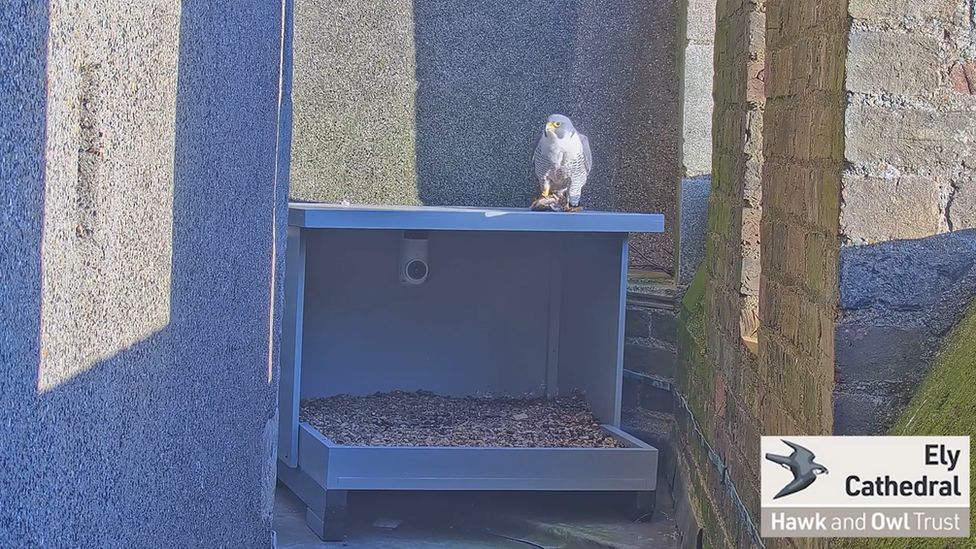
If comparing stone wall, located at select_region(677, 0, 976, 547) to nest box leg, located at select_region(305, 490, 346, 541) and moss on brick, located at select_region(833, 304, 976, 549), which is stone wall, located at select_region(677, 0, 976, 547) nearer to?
moss on brick, located at select_region(833, 304, 976, 549)

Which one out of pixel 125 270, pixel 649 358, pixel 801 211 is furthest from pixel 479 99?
pixel 125 270

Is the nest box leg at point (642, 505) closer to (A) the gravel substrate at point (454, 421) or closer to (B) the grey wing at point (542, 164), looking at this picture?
(A) the gravel substrate at point (454, 421)

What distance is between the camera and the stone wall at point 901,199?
6.91ft

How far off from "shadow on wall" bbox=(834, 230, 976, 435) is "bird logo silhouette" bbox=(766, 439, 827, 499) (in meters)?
0.07

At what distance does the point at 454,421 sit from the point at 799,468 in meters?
2.67

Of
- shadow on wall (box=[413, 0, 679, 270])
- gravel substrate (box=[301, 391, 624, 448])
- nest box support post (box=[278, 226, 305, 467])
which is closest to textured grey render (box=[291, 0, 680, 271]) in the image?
shadow on wall (box=[413, 0, 679, 270])

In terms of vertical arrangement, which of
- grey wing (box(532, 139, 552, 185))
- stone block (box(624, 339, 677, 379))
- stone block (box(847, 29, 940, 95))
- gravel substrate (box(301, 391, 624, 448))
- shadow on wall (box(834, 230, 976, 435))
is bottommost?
gravel substrate (box(301, 391, 624, 448))

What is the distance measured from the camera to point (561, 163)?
474cm

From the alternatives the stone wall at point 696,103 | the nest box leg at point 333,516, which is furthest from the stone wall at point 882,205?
the stone wall at point 696,103

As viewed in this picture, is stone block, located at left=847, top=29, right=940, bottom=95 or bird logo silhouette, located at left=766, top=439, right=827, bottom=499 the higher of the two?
stone block, located at left=847, top=29, right=940, bottom=95

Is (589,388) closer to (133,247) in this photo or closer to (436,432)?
(436,432)

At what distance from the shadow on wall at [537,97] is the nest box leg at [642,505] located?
165 centimetres

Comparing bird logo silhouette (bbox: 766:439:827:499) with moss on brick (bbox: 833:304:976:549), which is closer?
moss on brick (bbox: 833:304:976:549)

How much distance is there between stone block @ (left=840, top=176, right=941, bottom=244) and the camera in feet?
6.91
